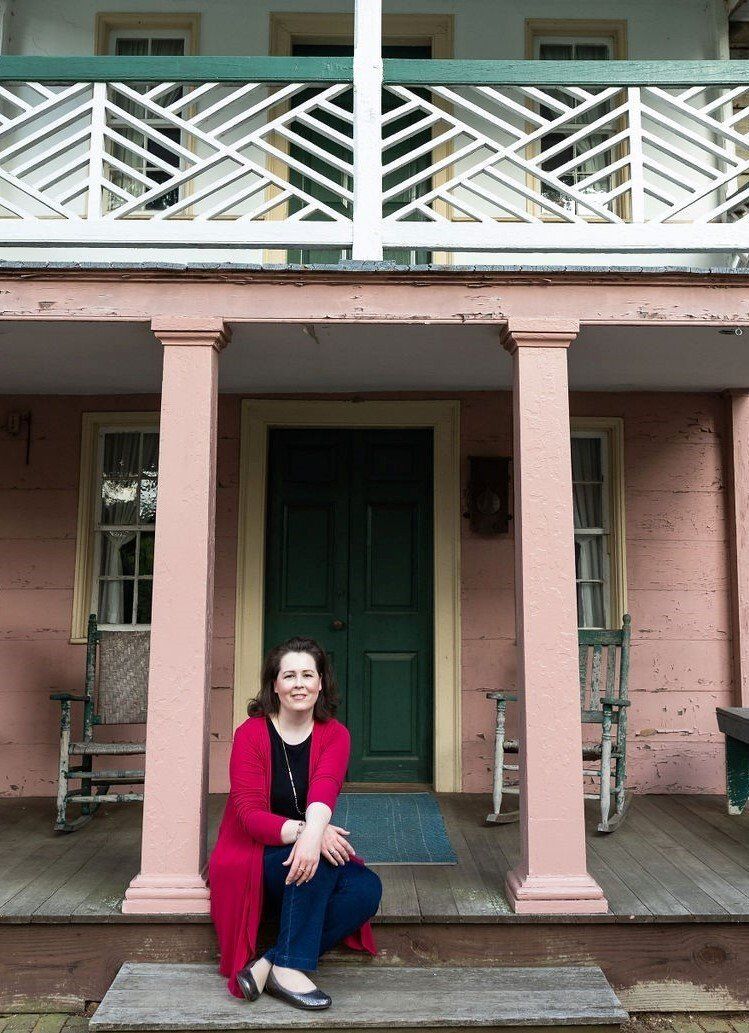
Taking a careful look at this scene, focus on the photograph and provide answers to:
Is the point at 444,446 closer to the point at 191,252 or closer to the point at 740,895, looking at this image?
the point at 191,252

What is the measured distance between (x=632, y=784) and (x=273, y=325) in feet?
11.8

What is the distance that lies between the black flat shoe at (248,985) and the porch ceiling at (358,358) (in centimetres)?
255

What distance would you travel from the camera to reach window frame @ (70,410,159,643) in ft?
16.8

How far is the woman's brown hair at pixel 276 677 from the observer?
2982 mm

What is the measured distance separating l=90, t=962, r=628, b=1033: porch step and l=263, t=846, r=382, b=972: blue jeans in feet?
0.50

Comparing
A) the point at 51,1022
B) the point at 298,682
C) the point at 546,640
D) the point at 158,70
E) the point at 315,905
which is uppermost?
the point at 158,70

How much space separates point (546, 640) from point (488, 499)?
1.94m

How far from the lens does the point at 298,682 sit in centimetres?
290

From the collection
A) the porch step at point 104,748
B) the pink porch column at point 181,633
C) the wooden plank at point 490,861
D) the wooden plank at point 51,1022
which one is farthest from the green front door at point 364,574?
the wooden plank at point 51,1022

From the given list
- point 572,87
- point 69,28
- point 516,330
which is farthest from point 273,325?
point 69,28

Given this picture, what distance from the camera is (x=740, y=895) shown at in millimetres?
3275

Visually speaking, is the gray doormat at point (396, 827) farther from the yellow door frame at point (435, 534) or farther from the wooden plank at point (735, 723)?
the wooden plank at point (735, 723)

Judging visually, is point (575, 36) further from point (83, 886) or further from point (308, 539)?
point (83, 886)

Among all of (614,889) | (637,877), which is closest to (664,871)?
(637,877)
